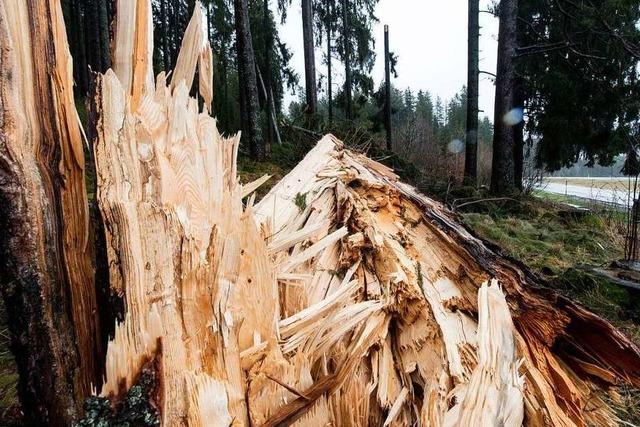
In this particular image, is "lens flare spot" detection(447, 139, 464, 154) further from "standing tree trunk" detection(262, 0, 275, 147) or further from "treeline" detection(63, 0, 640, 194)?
"standing tree trunk" detection(262, 0, 275, 147)

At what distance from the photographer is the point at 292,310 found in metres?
1.71

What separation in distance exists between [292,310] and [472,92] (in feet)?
36.1

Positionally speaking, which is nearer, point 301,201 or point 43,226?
point 43,226

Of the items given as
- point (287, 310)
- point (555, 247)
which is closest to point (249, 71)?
point (555, 247)

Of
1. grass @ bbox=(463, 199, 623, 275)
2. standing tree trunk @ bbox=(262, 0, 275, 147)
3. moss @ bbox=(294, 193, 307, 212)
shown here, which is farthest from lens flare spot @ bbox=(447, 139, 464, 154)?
moss @ bbox=(294, 193, 307, 212)

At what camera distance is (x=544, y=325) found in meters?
1.63

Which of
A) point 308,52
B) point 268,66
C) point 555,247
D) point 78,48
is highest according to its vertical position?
point 78,48

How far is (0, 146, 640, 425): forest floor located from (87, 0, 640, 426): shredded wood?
0.41 m

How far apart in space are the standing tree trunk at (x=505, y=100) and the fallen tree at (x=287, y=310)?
6.99m

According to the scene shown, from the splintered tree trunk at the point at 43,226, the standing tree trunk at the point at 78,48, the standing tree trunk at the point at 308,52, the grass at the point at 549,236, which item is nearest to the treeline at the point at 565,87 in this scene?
the grass at the point at 549,236

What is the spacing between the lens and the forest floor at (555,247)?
218 cm

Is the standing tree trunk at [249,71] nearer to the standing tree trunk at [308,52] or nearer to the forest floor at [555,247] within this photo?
the forest floor at [555,247]

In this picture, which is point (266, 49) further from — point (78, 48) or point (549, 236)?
point (549, 236)

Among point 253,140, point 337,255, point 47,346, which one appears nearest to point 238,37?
point 253,140
